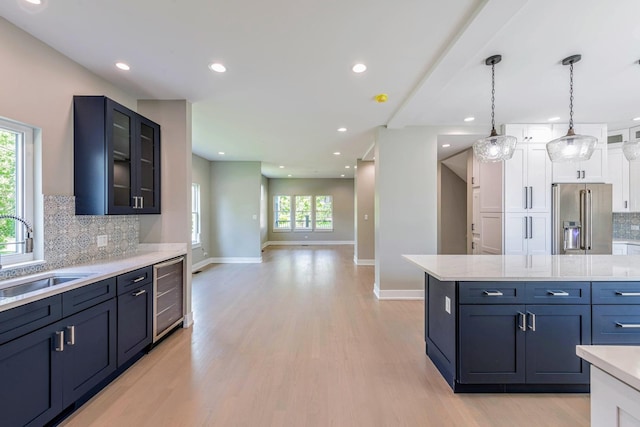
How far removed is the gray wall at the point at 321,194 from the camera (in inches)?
453

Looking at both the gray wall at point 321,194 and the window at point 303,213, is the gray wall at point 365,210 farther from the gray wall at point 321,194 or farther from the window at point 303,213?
the window at point 303,213

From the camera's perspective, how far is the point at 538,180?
13.8 ft

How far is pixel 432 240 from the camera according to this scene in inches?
175

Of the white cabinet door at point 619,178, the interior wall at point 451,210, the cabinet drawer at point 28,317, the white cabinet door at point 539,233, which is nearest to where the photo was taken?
the cabinet drawer at point 28,317

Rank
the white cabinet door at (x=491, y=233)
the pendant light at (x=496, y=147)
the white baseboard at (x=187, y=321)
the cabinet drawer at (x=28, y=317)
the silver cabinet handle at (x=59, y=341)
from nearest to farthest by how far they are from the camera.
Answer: the cabinet drawer at (x=28, y=317) < the silver cabinet handle at (x=59, y=341) < the pendant light at (x=496, y=147) < the white baseboard at (x=187, y=321) < the white cabinet door at (x=491, y=233)

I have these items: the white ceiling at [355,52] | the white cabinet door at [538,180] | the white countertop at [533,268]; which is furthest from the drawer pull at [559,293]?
the white cabinet door at [538,180]

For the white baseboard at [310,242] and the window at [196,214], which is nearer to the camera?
the window at [196,214]

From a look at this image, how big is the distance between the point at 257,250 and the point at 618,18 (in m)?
7.14

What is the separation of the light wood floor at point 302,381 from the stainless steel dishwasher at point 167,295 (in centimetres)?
18

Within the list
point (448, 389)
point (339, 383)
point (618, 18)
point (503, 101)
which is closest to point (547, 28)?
point (618, 18)

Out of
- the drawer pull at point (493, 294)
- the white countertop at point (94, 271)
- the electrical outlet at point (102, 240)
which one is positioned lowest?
the drawer pull at point (493, 294)

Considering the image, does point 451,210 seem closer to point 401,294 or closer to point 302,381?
point 401,294

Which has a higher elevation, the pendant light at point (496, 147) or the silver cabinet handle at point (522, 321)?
the pendant light at point (496, 147)

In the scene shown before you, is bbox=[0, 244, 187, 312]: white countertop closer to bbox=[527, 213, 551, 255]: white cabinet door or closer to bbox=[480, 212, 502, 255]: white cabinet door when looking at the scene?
bbox=[480, 212, 502, 255]: white cabinet door
